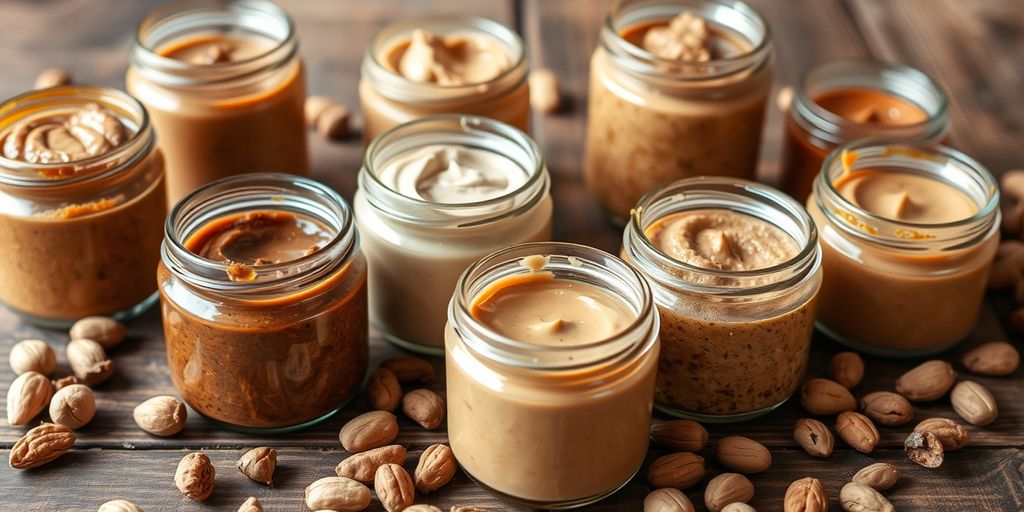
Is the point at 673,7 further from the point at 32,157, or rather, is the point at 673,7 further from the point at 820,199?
the point at 32,157

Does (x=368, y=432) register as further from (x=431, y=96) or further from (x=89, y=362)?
(x=431, y=96)

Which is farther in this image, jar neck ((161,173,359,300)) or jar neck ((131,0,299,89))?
jar neck ((131,0,299,89))

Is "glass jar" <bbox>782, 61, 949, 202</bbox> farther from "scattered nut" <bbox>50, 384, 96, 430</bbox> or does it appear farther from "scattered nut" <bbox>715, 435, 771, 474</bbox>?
"scattered nut" <bbox>50, 384, 96, 430</bbox>

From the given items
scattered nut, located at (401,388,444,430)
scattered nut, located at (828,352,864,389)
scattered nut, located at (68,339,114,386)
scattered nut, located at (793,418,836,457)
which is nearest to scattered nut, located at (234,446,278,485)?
scattered nut, located at (401,388,444,430)

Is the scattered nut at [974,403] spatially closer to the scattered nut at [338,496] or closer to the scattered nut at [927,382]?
the scattered nut at [927,382]

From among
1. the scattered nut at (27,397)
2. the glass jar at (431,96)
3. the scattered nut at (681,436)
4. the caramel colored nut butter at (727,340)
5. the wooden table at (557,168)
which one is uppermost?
the glass jar at (431,96)

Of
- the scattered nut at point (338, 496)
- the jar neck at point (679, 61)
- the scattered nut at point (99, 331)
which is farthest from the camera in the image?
the jar neck at point (679, 61)

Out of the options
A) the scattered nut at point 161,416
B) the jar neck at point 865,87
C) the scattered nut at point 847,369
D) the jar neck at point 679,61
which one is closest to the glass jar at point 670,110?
the jar neck at point 679,61
